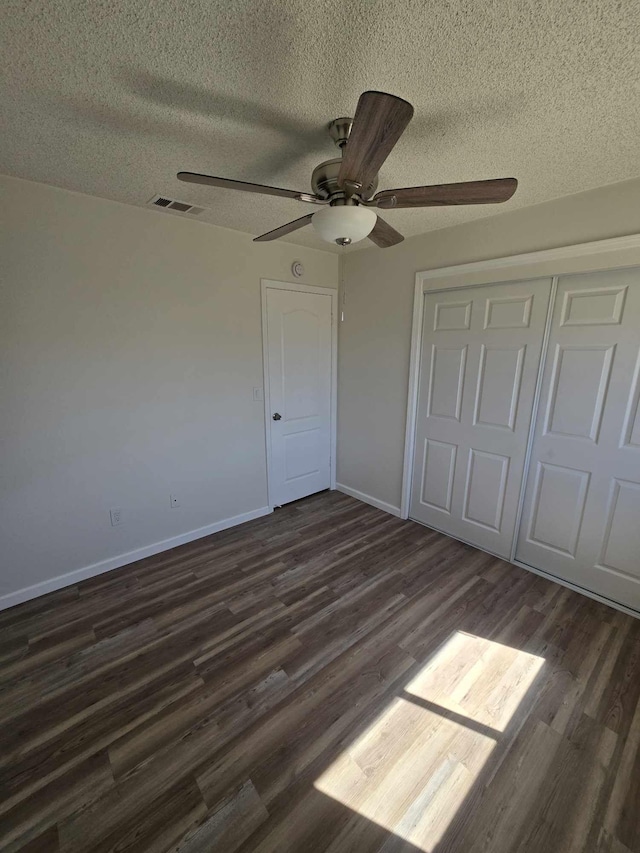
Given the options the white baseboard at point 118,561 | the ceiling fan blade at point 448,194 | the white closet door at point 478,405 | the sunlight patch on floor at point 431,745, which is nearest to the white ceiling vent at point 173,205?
the ceiling fan blade at point 448,194

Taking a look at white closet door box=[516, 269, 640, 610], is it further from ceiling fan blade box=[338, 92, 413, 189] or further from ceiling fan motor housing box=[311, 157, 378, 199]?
ceiling fan blade box=[338, 92, 413, 189]

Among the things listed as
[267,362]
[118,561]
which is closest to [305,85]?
[267,362]

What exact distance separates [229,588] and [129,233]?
2437 mm

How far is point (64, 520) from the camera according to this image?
2.31 metres

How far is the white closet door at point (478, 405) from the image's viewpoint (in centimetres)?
241

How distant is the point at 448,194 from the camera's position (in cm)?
129

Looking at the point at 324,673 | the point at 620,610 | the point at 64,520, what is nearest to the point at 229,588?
the point at 324,673

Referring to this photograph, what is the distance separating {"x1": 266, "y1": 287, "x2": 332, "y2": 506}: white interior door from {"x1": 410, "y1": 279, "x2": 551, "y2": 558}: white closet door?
102 cm

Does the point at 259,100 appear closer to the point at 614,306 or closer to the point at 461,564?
the point at 614,306

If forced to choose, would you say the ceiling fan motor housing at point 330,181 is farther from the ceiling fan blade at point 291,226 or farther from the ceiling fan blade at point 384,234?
the ceiling fan blade at point 384,234

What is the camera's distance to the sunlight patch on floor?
4.04 feet

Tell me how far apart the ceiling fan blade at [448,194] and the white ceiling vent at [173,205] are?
1.49m

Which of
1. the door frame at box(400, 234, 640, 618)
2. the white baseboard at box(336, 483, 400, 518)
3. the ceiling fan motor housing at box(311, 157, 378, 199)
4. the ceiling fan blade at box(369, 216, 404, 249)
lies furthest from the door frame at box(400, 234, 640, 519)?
the ceiling fan motor housing at box(311, 157, 378, 199)

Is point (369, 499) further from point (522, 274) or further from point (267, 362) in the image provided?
point (522, 274)
